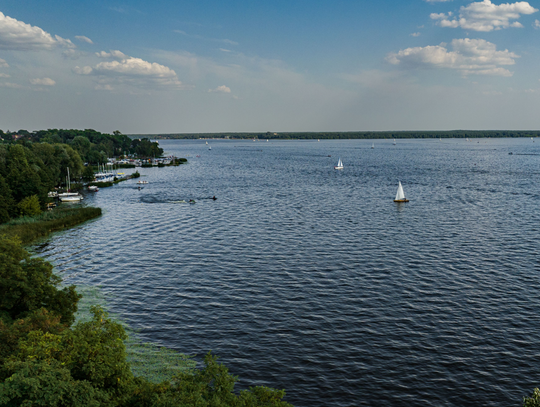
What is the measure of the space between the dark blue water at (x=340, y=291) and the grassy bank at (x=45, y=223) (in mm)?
3961

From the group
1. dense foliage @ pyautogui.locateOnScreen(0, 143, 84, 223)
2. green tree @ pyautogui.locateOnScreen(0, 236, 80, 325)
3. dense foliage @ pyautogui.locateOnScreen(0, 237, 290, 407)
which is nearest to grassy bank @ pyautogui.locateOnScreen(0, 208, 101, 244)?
dense foliage @ pyautogui.locateOnScreen(0, 143, 84, 223)

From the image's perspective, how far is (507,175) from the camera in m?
181

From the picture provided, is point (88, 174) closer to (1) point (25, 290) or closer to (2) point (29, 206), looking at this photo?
(2) point (29, 206)

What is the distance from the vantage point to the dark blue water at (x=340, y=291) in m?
35.2

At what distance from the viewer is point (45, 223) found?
292 ft

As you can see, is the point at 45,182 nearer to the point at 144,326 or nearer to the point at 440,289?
the point at 144,326

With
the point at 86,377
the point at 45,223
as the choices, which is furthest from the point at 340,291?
the point at 45,223

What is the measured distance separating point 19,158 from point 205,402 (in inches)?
4315

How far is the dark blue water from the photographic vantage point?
35219 mm

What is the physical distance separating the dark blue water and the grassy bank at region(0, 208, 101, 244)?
396 centimetres

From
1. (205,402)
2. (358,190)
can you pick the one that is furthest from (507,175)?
(205,402)

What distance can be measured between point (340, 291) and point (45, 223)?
67.7m

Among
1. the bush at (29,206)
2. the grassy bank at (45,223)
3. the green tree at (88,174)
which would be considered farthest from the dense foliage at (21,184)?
the green tree at (88,174)

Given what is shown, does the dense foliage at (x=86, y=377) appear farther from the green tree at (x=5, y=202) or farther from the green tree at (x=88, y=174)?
the green tree at (x=88, y=174)
